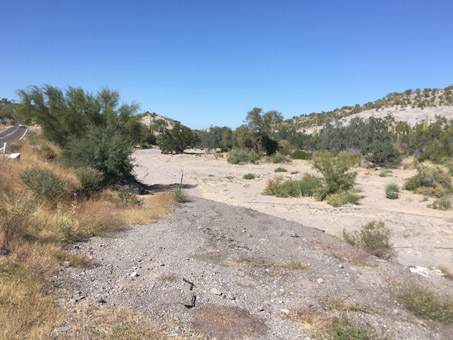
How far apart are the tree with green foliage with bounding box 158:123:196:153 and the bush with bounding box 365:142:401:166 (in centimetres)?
3331

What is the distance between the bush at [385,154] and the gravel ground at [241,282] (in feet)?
102

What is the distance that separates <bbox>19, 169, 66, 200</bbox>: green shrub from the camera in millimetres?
10156

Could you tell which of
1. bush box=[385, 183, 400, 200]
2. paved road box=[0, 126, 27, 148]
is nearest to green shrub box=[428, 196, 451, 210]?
bush box=[385, 183, 400, 200]

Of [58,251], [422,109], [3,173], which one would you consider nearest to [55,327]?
[58,251]

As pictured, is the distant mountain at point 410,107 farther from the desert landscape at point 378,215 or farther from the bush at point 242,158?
the desert landscape at point 378,215

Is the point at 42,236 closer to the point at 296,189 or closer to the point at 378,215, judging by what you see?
the point at 378,215

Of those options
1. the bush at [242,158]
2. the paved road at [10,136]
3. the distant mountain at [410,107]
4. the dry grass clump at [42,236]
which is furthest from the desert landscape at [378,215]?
the distant mountain at [410,107]

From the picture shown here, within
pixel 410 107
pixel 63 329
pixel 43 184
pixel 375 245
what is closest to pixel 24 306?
pixel 63 329

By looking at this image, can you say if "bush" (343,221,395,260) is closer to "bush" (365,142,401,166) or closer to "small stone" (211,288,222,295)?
"small stone" (211,288,222,295)

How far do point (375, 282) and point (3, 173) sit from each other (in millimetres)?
12264

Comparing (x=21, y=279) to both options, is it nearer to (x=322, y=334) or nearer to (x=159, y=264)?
(x=159, y=264)

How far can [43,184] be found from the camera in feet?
33.6

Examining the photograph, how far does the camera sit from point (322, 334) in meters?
4.43

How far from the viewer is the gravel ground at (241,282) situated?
15.2 feet
